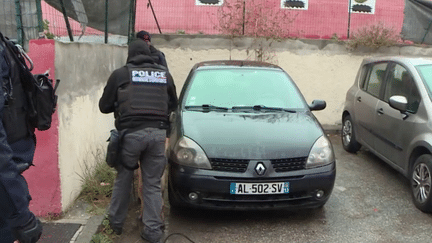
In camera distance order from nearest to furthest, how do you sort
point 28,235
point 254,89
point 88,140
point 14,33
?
point 28,235
point 14,33
point 88,140
point 254,89

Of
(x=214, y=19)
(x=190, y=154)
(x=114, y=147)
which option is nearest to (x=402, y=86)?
(x=190, y=154)

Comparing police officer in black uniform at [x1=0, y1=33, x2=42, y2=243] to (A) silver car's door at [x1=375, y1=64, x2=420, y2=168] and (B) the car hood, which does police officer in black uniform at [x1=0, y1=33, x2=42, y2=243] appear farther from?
(A) silver car's door at [x1=375, y1=64, x2=420, y2=168]

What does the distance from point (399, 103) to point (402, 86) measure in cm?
55

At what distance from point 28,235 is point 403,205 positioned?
13.5 feet

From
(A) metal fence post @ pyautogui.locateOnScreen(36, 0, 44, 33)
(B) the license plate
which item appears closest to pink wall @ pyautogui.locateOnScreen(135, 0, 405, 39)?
(A) metal fence post @ pyautogui.locateOnScreen(36, 0, 44, 33)

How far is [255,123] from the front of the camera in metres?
4.28

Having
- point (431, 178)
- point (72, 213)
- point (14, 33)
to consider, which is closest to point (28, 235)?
point (72, 213)

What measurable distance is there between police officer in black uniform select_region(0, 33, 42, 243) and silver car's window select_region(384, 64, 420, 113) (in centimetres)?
423

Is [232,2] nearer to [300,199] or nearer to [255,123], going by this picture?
[255,123]

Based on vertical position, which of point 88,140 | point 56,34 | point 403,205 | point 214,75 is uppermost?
point 56,34

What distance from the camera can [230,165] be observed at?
3801 mm


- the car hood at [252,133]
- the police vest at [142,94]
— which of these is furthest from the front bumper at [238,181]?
the police vest at [142,94]

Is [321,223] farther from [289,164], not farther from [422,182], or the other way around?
[422,182]

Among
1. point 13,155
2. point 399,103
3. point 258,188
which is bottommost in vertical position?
point 258,188
